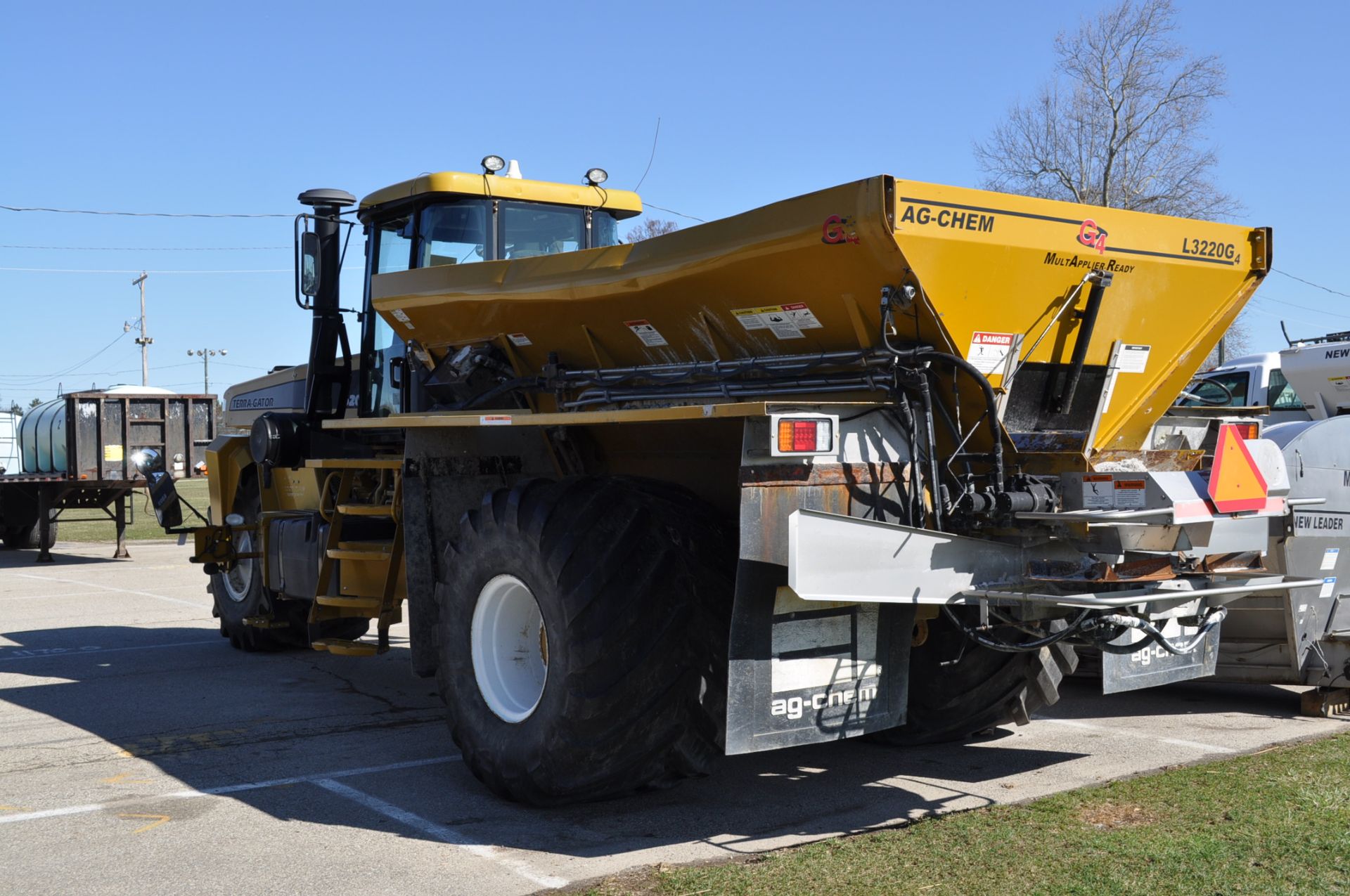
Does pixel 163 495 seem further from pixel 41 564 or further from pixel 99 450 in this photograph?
pixel 41 564

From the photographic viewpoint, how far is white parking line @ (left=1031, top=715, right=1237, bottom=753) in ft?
21.7

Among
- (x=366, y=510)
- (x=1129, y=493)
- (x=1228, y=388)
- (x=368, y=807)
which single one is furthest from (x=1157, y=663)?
(x=1228, y=388)

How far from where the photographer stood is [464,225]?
7.58 meters

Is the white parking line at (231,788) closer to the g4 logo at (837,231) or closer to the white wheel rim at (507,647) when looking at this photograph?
the white wheel rim at (507,647)

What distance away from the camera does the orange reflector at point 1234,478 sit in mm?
5219

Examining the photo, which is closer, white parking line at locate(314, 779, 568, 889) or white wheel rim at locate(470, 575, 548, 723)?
white parking line at locate(314, 779, 568, 889)

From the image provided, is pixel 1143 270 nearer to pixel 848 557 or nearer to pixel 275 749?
pixel 848 557

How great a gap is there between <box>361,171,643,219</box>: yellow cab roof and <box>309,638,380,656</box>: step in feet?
9.02

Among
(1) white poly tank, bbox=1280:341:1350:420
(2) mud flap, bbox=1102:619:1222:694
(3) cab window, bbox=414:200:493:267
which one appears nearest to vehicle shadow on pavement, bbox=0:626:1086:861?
(2) mud flap, bbox=1102:619:1222:694

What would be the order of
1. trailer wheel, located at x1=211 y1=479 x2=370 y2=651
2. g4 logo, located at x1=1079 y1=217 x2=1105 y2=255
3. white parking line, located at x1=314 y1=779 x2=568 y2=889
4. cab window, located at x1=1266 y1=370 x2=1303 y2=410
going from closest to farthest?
white parking line, located at x1=314 y1=779 x2=568 y2=889 < g4 logo, located at x1=1079 y1=217 x2=1105 y2=255 < trailer wheel, located at x1=211 y1=479 x2=370 y2=651 < cab window, located at x1=1266 y1=370 x2=1303 y2=410

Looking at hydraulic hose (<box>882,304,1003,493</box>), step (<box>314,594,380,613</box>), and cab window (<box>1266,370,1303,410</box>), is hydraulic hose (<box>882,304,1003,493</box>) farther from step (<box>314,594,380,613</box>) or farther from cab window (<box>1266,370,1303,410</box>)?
cab window (<box>1266,370,1303,410</box>)

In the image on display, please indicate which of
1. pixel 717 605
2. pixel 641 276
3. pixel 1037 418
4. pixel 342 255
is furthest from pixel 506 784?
pixel 342 255

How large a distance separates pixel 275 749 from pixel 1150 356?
4833 mm

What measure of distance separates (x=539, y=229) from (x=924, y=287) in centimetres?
357
